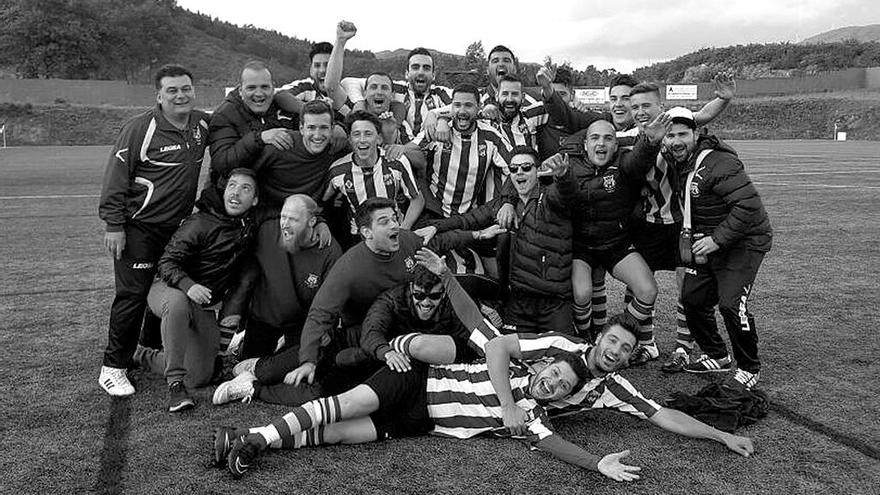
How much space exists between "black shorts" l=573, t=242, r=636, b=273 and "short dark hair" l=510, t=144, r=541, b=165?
69cm

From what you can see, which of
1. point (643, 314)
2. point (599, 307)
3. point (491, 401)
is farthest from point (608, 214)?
point (491, 401)

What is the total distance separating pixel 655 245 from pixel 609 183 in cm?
65

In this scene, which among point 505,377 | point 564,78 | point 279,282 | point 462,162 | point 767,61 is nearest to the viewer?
point 505,377

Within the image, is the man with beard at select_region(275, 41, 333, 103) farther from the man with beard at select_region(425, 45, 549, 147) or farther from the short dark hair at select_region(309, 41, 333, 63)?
the man with beard at select_region(425, 45, 549, 147)

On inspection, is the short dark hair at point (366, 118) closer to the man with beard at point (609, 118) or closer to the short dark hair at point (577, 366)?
the man with beard at point (609, 118)

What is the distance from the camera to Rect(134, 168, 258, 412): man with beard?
4582 millimetres

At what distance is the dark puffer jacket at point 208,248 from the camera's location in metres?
4.63

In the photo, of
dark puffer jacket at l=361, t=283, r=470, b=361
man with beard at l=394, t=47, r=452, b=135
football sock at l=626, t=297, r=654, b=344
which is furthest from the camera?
man with beard at l=394, t=47, r=452, b=135

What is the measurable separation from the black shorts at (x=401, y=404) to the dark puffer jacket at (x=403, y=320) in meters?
0.39

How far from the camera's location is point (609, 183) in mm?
5012

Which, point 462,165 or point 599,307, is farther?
point 462,165

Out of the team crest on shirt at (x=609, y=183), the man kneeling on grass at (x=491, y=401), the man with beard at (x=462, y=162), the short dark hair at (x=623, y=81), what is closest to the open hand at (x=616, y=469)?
the man kneeling on grass at (x=491, y=401)

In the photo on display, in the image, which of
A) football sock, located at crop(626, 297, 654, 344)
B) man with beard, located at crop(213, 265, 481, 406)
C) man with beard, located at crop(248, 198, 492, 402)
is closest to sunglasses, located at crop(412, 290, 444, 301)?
man with beard, located at crop(213, 265, 481, 406)

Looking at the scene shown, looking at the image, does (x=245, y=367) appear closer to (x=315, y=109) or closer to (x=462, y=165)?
(x=315, y=109)
